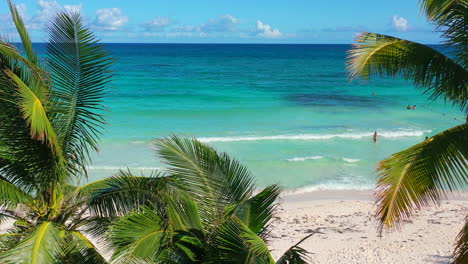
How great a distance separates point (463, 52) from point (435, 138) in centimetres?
95

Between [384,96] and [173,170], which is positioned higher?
[173,170]

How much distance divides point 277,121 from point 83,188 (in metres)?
22.8

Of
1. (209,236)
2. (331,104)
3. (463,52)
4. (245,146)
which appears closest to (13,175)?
(209,236)

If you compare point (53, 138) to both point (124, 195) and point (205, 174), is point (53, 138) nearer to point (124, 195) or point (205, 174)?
point (124, 195)

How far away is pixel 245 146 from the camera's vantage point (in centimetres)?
2197

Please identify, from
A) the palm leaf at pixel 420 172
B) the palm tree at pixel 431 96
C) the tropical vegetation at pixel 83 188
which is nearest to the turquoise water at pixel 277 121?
the tropical vegetation at pixel 83 188

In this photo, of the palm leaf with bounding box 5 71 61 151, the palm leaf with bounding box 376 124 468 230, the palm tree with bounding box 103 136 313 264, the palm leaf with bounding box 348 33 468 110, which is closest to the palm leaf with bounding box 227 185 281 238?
the palm tree with bounding box 103 136 313 264

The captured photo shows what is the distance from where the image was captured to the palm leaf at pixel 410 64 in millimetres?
5082

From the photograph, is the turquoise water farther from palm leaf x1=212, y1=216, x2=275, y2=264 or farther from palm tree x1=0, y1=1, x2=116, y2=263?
palm leaf x1=212, y1=216, x2=275, y2=264

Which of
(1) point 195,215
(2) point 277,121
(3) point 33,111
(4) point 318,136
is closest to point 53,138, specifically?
(3) point 33,111

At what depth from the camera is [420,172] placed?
16.6 ft

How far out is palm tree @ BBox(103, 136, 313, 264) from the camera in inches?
177

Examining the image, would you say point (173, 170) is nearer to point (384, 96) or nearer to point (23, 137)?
point (23, 137)

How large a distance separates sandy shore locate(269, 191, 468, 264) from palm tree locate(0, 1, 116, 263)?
19.4ft
